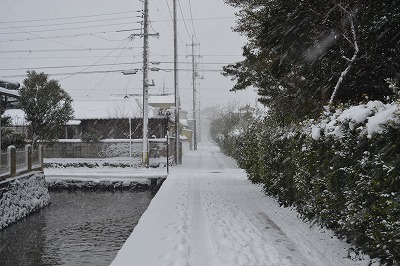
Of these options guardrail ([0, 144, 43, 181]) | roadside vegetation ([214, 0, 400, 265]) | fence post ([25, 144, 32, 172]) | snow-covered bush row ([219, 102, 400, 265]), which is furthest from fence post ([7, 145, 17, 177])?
snow-covered bush row ([219, 102, 400, 265])

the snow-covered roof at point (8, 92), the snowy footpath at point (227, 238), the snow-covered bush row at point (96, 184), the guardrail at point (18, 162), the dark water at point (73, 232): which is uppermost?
the snow-covered roof at point (8, 92)

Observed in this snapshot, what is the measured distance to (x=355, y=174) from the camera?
463cm

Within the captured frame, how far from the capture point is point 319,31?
33.3 ft

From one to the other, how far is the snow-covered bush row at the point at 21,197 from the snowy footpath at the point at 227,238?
4.82 meters

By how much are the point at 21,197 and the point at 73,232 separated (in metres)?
3.60

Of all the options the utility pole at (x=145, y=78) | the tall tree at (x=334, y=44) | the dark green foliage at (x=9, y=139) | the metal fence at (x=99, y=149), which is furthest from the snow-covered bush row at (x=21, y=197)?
the metal fence at (x=99, y=149)

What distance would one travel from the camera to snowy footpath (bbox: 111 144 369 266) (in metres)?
5.16

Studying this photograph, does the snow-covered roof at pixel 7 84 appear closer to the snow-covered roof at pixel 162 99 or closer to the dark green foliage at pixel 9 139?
the dark green foliage at pixel 9 139

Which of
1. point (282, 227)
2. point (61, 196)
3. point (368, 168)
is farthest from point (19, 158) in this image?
point (368, 168)

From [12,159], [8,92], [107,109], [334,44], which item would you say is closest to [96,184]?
[12,159]

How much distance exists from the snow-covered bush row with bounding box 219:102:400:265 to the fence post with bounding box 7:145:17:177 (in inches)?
367

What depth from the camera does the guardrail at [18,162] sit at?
39.9 feet

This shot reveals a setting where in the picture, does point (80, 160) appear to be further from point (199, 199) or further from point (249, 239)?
point (249, 239)

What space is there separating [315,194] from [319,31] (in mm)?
5637
